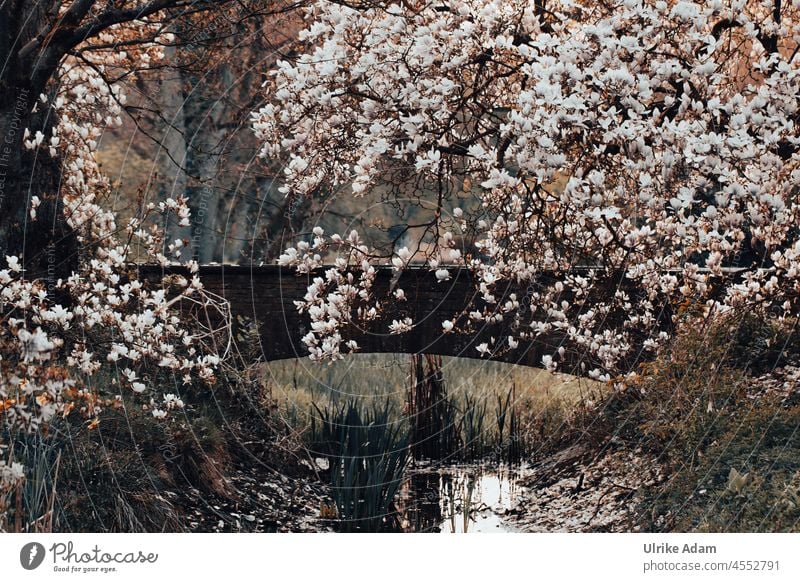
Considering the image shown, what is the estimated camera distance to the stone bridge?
945 cm

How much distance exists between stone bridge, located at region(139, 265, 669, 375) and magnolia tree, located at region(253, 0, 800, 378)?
477mm

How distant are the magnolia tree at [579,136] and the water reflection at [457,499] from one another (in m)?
1.63

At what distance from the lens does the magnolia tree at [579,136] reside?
606 centimetres

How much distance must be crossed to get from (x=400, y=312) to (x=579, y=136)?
3.69 meters

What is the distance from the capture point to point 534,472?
888 centimetres

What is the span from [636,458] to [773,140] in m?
A: 3.49

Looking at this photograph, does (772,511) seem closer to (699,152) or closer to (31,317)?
(699,152)

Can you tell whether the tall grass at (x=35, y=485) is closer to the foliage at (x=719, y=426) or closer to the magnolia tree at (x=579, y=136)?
the magnolia tree at (x=579, y=136)

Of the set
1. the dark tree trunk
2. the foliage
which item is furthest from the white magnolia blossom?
the foliage

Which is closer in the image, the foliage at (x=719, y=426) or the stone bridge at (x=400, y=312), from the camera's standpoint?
the foliage at (x=719, y=426)

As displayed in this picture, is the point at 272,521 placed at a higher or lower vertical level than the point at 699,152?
lower

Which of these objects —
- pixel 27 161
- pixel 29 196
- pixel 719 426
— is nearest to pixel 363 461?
pixel 719 426

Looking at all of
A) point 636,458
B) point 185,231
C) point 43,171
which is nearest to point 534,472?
point 636,458

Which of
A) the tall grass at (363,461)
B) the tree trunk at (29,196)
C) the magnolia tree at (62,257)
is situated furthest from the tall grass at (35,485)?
the tall grass at (363,461)
